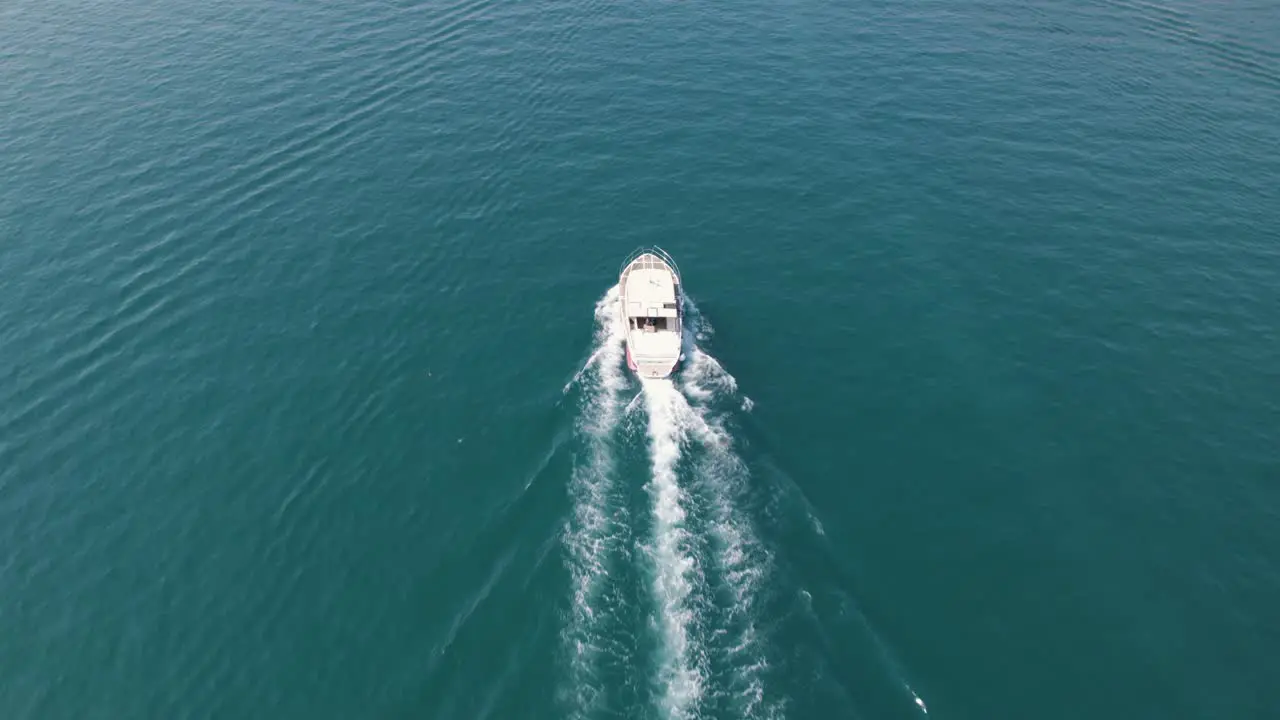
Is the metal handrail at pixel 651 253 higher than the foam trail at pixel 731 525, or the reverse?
the metal handrail at pixel 651 253

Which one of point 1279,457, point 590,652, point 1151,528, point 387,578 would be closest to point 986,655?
point 1151,528

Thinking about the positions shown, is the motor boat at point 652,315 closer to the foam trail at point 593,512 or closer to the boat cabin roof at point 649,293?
the boat cabin roof at point 649,293

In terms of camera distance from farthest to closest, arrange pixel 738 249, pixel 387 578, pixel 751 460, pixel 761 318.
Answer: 1. pixel 738 249
2. pixel 761 318
3. pixel 751 460
4. pixel 387 578

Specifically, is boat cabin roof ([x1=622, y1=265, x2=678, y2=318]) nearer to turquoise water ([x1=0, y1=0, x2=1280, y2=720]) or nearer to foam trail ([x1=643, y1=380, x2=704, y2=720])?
turquoise water ([x1=0, y1=0, x2=1280, y2=720])

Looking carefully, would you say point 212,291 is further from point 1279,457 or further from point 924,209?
point 1279,457

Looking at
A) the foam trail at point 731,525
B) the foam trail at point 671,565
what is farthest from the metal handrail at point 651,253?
the foam trail at point 671,565

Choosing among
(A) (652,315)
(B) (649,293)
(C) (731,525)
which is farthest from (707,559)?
(B) (649,293)
